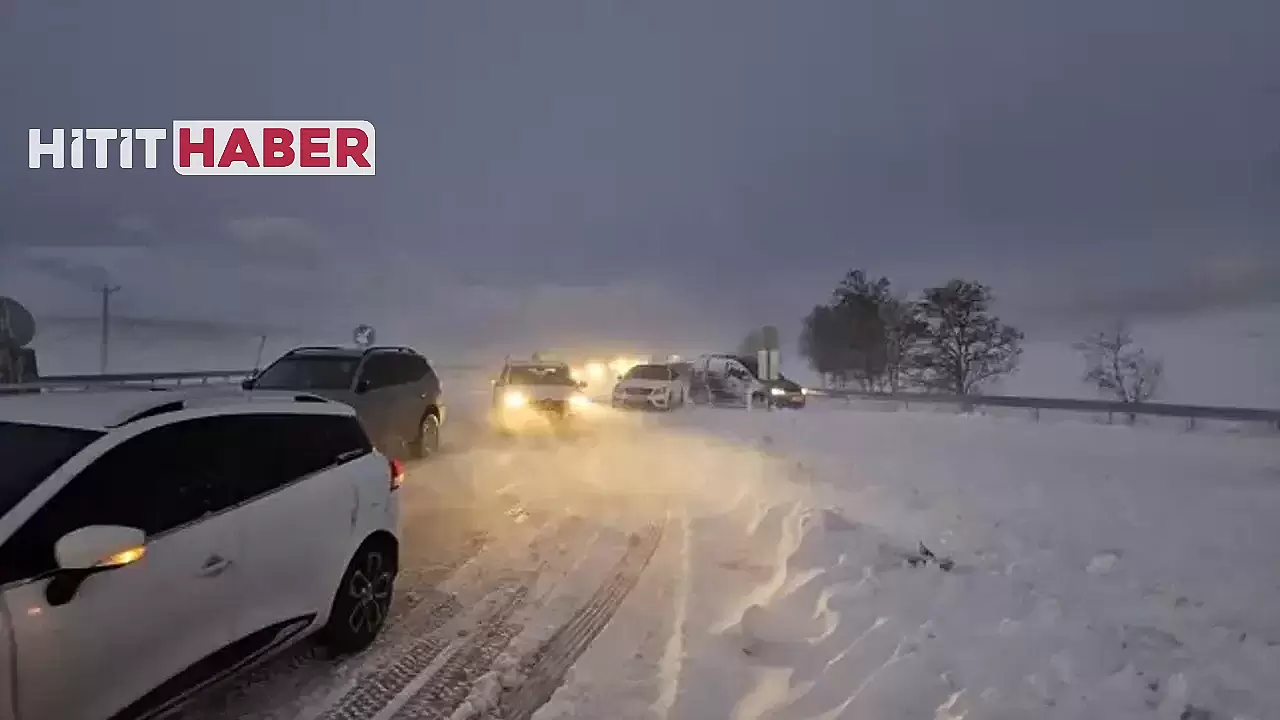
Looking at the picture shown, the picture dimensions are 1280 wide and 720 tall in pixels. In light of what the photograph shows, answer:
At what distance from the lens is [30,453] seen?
3473 mm

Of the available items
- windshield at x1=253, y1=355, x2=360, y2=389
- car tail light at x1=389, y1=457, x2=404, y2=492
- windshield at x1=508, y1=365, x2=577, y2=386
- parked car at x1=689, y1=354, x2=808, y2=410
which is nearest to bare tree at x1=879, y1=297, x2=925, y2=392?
parked car at x1=689, y1=354, x2=808, y2=410

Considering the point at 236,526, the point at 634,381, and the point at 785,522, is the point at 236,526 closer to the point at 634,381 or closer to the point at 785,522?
the point at 785,522

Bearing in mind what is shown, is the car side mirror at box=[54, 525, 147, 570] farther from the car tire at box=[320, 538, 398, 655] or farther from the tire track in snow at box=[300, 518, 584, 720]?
the car tire at box=[320, 538, 398, 655]

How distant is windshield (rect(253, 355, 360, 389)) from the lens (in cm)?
1114

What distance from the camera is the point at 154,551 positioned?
3416mm

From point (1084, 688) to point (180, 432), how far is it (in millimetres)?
5343

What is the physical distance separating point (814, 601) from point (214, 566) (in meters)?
4.39

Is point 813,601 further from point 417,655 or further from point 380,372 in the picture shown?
point 380,372

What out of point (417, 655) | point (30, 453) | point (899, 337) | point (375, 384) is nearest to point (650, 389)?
point (375, 384)

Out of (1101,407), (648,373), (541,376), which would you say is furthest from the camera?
(648,373)

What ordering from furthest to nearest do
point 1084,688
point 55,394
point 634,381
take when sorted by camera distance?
point 634,381 < point 1084,688 < point 55,394

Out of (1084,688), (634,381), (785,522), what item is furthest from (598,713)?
(634,381)

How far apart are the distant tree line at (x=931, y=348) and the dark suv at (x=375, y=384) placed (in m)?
38.0

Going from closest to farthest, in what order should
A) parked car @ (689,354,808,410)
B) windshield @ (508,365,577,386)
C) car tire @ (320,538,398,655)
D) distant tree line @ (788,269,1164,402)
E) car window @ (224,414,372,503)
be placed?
car window @ (224,414,372,503) → car tire @ (320,538,398,655) → windshield @ (508,365,577,386) → parked car @ (689,354,808,410) → distant tree line @ (788,269,1164,402)
